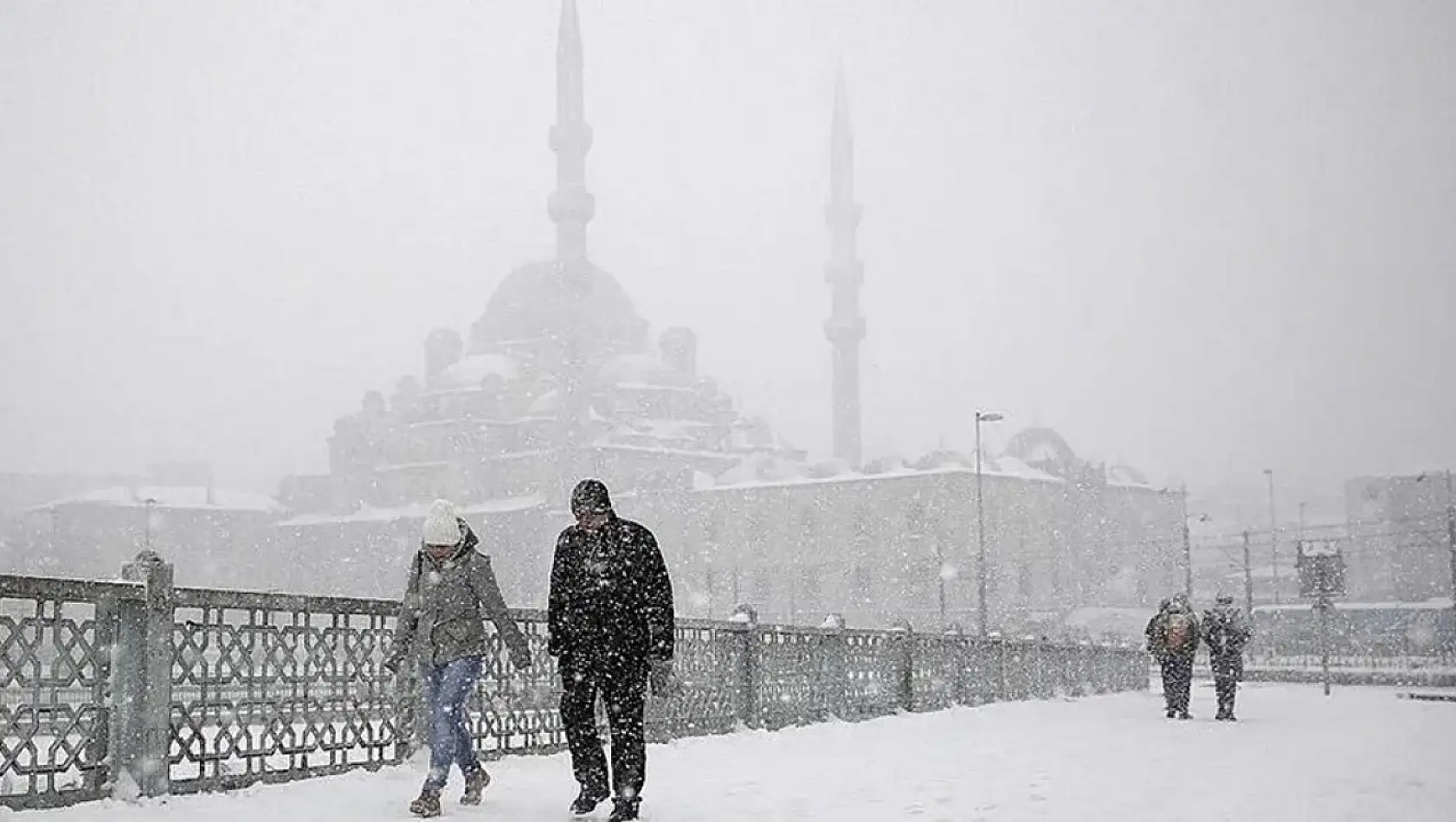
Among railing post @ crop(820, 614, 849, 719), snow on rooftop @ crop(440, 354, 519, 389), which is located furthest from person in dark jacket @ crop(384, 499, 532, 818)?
snow on rooftop @ crop(440, 354, 519, 389)

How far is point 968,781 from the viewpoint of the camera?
8.10 m

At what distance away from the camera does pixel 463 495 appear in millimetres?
76938

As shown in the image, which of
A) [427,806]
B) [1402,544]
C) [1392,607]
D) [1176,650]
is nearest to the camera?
[427,806]

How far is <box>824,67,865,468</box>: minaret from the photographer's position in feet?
235

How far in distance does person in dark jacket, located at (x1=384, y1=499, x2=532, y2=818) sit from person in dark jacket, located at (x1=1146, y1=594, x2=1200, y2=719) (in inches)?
370

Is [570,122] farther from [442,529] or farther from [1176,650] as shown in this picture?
[442,529]

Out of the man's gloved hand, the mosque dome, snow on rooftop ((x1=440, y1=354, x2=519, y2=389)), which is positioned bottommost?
the man's gloved hand

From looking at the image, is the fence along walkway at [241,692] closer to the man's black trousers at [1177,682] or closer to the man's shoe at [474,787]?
the man's shoe at [474,787]

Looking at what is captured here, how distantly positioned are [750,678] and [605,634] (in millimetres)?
5806

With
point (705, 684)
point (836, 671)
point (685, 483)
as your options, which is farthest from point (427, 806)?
point (685, 483)

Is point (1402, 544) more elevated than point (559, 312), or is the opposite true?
point (559, 312)

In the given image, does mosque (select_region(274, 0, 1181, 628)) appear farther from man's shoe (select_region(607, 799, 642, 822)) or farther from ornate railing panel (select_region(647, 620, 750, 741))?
man's shoe (select_region(607, 799, 642, 822))

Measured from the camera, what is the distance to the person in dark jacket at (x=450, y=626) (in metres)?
6.98

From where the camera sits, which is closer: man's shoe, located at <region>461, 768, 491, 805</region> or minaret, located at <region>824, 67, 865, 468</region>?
man's shoe, located at <region>461, 768, 491, 805</region>
